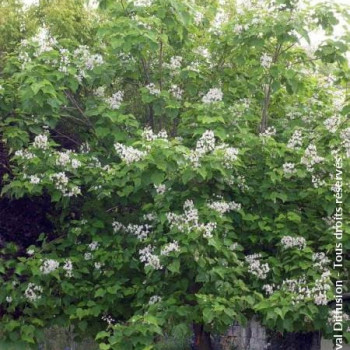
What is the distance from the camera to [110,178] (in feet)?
19.1

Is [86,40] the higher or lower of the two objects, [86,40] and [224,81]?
the higher

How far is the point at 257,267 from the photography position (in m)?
5.73

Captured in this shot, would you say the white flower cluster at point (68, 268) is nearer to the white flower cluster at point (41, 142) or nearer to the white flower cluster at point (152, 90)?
A: the white flower cluster at point (41, 142)

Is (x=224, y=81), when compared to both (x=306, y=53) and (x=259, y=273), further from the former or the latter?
(x=259, y=273)

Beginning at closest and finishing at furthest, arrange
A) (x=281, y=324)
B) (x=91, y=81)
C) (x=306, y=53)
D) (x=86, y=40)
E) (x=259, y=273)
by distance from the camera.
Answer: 1. (x=281, y=324)
2. (x=259, y=273)
3. (x=91, y=81)
4. (x=306, y=53)
5. (x=86, y=40)

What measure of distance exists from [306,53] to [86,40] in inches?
95.7

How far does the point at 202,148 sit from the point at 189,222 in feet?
1.89

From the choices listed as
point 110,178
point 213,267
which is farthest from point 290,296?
point 110,178

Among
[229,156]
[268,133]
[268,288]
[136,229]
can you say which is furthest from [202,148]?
[268,288]

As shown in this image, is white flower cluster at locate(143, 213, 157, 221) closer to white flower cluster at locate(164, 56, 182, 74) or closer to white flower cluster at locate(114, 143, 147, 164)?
white flower cluster at locate(114, 143, 147, 164)

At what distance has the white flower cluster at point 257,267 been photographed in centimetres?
570

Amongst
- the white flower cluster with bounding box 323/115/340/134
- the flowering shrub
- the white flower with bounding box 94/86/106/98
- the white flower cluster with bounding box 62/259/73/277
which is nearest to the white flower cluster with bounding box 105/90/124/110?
the flowering shrub

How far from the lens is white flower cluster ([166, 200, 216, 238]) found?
527 cm

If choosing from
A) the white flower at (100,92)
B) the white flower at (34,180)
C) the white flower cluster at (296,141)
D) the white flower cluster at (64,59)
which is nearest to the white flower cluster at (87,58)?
the white flower cluster at (64,59)
